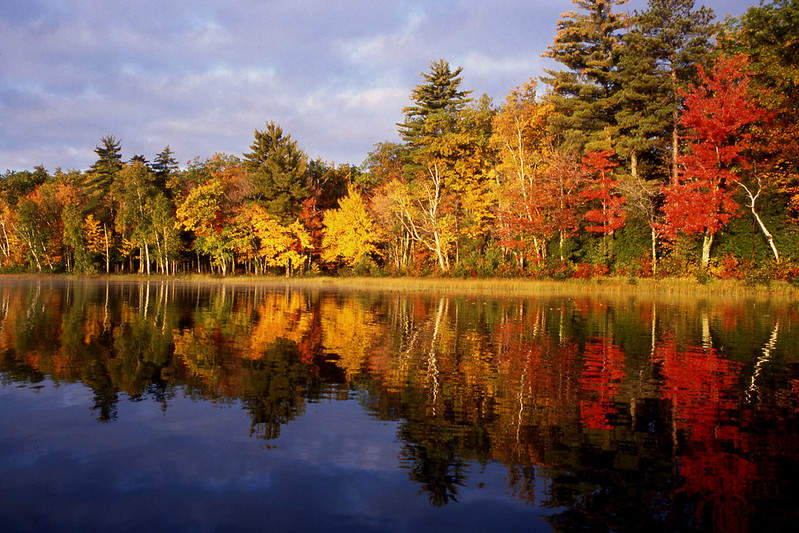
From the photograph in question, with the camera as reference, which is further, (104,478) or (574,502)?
(104,478)

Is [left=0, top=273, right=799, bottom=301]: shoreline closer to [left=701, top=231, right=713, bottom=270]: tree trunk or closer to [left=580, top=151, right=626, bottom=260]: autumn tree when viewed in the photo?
[left=701, top=231, right=713, bottom=270]: tree trunk

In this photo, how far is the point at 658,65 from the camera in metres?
41.8

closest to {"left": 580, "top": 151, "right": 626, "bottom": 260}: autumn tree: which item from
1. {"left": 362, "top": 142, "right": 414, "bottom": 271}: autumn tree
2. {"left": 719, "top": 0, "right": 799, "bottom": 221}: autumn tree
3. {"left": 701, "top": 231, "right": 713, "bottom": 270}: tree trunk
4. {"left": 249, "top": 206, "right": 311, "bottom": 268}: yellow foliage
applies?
{"left": 701, "top": 231, "right": 713, "bottom": 270}: tree trunk

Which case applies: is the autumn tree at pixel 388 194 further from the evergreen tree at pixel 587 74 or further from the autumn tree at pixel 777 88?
the autumn tree at pixel 777 88

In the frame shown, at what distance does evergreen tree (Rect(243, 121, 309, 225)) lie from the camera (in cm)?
6222

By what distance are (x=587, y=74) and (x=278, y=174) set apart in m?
33.6

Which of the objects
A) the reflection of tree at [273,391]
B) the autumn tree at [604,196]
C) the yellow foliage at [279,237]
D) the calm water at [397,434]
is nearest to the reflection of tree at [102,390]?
the calm water at [397,434]

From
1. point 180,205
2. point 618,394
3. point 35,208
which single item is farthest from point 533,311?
point 35,208

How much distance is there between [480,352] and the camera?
13.5m

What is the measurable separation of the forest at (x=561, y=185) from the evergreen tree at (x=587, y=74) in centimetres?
18

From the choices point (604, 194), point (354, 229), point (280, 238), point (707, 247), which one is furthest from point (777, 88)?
point (280, 238)

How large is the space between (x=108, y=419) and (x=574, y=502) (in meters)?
6.24

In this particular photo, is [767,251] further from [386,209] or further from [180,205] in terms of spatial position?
[180,205]

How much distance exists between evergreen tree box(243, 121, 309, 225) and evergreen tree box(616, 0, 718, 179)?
3441 centimetres
